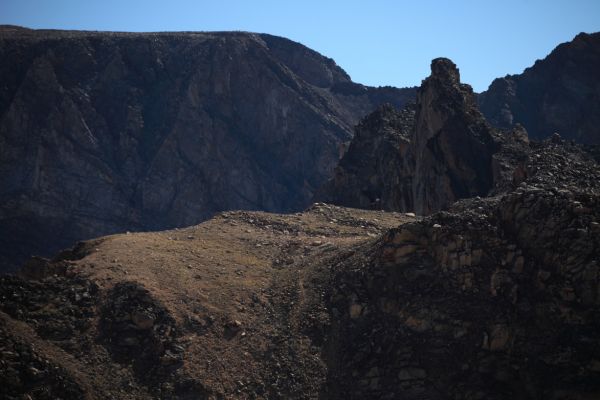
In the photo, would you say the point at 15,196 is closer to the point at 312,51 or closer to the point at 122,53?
the point at 122,53

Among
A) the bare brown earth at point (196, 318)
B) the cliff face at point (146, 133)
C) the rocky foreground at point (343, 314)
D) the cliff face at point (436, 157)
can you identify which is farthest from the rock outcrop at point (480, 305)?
the cliff face at point (146, 133)

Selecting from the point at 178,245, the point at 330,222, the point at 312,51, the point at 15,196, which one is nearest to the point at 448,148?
the point at 330,222

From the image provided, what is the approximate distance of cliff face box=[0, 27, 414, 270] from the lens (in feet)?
218

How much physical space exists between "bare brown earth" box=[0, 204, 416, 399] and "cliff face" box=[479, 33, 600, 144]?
51.9 meters

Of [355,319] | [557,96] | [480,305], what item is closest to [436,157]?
[355,319]

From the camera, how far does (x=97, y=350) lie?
57.9 feet

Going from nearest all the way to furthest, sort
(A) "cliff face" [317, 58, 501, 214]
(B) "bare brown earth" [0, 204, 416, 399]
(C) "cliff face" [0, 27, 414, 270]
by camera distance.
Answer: (B) "bare brown earth" [0, 204, 416, 399] < (A) "cliff face" [317, 58, 501, 214] < (C) "cliff face" [0, 27, 414, 270]

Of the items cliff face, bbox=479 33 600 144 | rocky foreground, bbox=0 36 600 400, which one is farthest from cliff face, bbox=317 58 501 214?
cliff face, bbox=479 33 600 144

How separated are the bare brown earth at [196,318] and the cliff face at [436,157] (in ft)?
44.4

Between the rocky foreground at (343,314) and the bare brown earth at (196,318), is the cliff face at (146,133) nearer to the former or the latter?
the bare brown earth at (196,318)

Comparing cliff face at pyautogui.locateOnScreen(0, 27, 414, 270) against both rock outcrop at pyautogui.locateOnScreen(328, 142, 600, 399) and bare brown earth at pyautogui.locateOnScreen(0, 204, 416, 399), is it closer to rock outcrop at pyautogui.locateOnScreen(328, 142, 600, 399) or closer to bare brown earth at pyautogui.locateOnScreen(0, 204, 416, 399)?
bare brown earth at pyautogui.locateOnScreen(0, 204, 416, 399)

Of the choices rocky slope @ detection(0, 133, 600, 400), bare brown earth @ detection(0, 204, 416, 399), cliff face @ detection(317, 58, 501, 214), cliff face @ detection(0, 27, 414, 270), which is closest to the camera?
rocky slope @ detection(0, 133, 600, 400)

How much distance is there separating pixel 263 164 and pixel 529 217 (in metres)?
60.9

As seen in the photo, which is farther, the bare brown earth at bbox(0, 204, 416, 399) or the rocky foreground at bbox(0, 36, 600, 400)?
the bare brown earth at bbox(0, 204, 416, 399)
